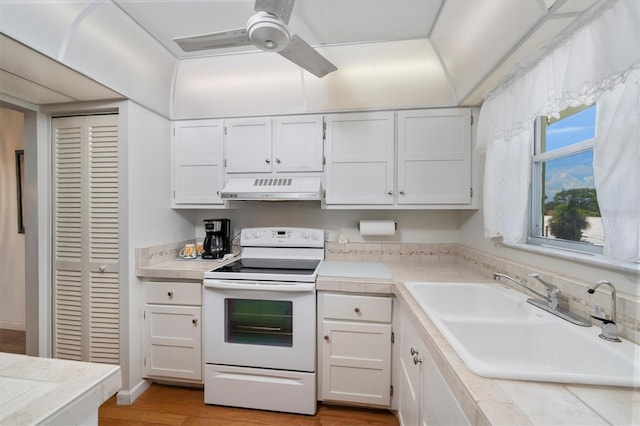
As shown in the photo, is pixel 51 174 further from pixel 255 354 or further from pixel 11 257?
Answer: pixel 255 354

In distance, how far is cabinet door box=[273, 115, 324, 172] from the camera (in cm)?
201

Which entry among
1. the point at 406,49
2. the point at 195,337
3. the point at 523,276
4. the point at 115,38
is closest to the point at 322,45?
the point at 406,49

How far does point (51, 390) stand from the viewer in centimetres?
59

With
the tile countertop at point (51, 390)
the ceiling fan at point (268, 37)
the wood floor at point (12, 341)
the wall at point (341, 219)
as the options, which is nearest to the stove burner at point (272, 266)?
the wall at point (341, 219)

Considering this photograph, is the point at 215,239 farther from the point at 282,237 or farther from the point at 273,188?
the point at 273,188

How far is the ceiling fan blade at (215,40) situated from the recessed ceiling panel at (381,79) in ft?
2.63

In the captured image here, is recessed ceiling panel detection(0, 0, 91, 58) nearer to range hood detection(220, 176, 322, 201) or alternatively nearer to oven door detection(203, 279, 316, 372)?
range hood detection(220, 176, 322, 201)

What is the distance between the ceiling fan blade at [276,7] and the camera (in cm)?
100

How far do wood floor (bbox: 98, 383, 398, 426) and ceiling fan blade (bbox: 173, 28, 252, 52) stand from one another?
221cm

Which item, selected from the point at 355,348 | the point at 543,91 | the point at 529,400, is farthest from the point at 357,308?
the point at 543,91

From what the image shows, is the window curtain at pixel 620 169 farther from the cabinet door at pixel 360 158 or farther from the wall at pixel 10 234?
the wall at pixel 10 234

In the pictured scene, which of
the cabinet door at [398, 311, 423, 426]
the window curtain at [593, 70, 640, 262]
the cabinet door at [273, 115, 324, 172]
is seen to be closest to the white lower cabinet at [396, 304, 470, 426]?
the cabinet door at [398, 311, 423, 426]

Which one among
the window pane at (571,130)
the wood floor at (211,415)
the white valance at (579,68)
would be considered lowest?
the wood floor at (211,415)

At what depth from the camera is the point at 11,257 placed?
8.33ft
